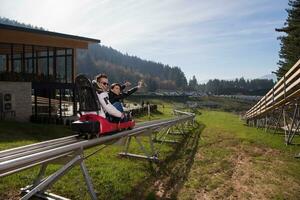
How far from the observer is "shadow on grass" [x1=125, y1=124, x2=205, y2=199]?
8.04 meters

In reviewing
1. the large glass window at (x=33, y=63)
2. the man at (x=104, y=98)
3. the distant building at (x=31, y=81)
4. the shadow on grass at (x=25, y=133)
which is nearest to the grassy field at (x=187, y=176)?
the shadow on grass at (x=25, y=133)

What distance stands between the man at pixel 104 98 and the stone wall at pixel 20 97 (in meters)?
17.3

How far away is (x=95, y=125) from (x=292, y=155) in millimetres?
9689

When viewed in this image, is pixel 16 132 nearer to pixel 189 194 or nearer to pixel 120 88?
pixel 120 88

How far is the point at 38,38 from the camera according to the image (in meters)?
27.5

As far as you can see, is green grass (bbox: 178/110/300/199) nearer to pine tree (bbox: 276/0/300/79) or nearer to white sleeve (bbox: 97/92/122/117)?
white sleeve (bbox: 97/92/122/117)

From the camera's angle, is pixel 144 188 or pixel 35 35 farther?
pixel 35 35

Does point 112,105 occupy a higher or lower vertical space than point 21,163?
higher

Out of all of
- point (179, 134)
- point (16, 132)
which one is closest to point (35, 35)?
point (16, 132)

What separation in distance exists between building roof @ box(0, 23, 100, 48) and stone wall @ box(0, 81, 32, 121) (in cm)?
401

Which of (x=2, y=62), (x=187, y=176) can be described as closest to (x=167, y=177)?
(x=187, y=176)

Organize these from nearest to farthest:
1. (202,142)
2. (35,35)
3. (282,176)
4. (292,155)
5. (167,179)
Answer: (167,179) → (282,176) → (292,155) → (202,142) → (35,35)

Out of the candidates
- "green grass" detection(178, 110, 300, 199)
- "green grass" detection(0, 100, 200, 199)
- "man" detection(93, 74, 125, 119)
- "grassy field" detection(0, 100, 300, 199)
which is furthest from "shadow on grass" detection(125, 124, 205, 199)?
"man" detection(93, 74, 125, 119)

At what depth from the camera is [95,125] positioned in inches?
301
